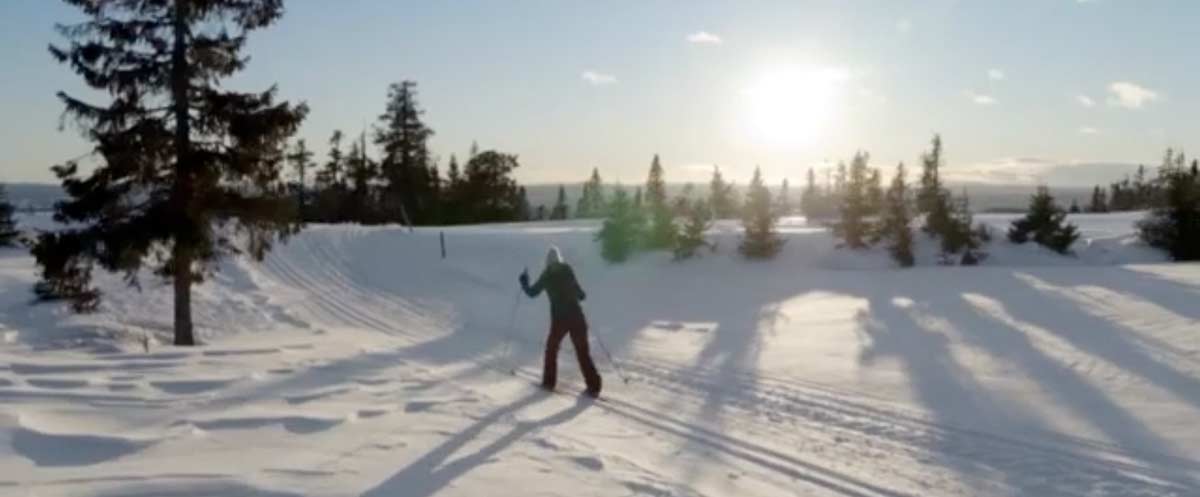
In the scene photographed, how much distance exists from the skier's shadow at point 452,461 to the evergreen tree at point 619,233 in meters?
19.2

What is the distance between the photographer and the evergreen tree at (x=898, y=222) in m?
27.7

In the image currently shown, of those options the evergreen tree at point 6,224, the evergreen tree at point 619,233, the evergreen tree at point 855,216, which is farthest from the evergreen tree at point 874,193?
Answer: the evergreen tree at point 6,224

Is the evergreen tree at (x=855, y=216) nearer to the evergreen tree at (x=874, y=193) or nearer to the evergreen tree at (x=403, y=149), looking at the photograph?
the evergreen tree at (x=874, y=193)

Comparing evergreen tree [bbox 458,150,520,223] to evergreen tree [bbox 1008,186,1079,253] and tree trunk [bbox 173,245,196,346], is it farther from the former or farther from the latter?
tree trunk [bbox 173,245,196,346]

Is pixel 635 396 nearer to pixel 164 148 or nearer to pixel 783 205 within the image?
pixel 164 148

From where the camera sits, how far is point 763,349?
1490cm

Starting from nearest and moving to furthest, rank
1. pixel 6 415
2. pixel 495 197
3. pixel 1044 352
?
pixel 6 415, pixel 1044 352, pixel 495 197

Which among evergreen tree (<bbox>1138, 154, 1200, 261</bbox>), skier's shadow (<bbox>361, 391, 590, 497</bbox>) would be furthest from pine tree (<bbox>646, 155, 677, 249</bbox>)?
skier's shadow (<bbox>361, 391, 590, 497</bbox>)

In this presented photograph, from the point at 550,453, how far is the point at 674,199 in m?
24.8

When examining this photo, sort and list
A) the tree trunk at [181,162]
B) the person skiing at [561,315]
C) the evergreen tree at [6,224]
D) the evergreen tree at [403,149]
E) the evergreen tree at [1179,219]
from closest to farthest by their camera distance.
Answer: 1. the person skiing at [561,315]
2. the tree trunk at [181,162]
3. the evergreen tree at [6,224]
4. the evergreen tree at [1179,219]
5. the evergreen tree at [403,149]

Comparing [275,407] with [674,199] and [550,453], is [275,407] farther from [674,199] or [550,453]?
[674,199]

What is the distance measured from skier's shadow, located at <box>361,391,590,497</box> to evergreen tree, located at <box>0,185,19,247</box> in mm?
23314

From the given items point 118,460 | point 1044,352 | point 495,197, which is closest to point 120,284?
point 118,460

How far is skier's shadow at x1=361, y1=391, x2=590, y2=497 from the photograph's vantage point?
5.82 metres
